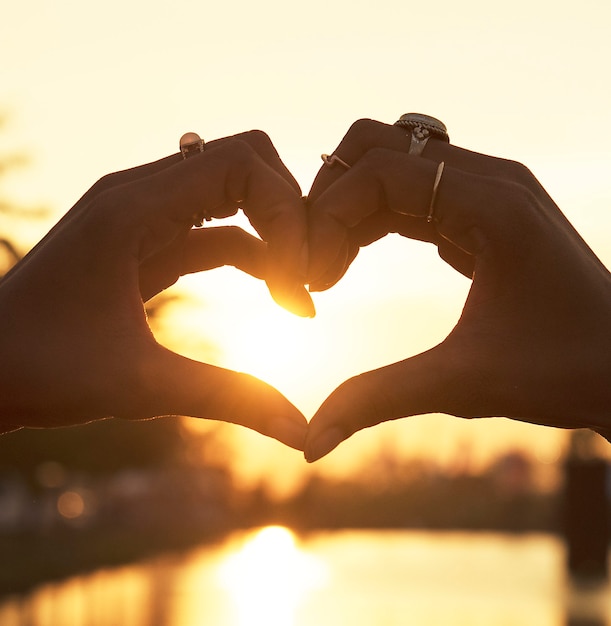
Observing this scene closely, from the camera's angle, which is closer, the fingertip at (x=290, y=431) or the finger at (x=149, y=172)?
the fingertip at (x=290, y=431)

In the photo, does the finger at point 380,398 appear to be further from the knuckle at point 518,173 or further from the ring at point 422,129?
the ring at point 422,129

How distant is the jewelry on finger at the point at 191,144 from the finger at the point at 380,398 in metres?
1.07

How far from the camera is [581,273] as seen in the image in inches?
111

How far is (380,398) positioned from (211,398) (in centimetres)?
37

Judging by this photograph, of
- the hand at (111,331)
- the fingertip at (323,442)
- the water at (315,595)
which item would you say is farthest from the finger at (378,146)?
the water at (315,595)

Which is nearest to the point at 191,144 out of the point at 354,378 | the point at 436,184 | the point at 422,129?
the point at 422,129

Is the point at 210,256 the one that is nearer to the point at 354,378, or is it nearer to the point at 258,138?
the point at 258,138

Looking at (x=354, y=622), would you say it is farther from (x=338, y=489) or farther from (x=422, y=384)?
(x=338, y=489)

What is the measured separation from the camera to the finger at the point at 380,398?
2633 millimetres

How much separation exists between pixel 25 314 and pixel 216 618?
2052 cm

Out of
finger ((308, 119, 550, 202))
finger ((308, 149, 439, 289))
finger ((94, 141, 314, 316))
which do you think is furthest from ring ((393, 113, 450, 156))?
finger ((94, 141, 314, 316))

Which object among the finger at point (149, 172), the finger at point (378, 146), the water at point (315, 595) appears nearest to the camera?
the finger at point (149, 172)

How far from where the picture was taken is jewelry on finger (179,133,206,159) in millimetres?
3486

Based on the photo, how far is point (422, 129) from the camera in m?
3.59
